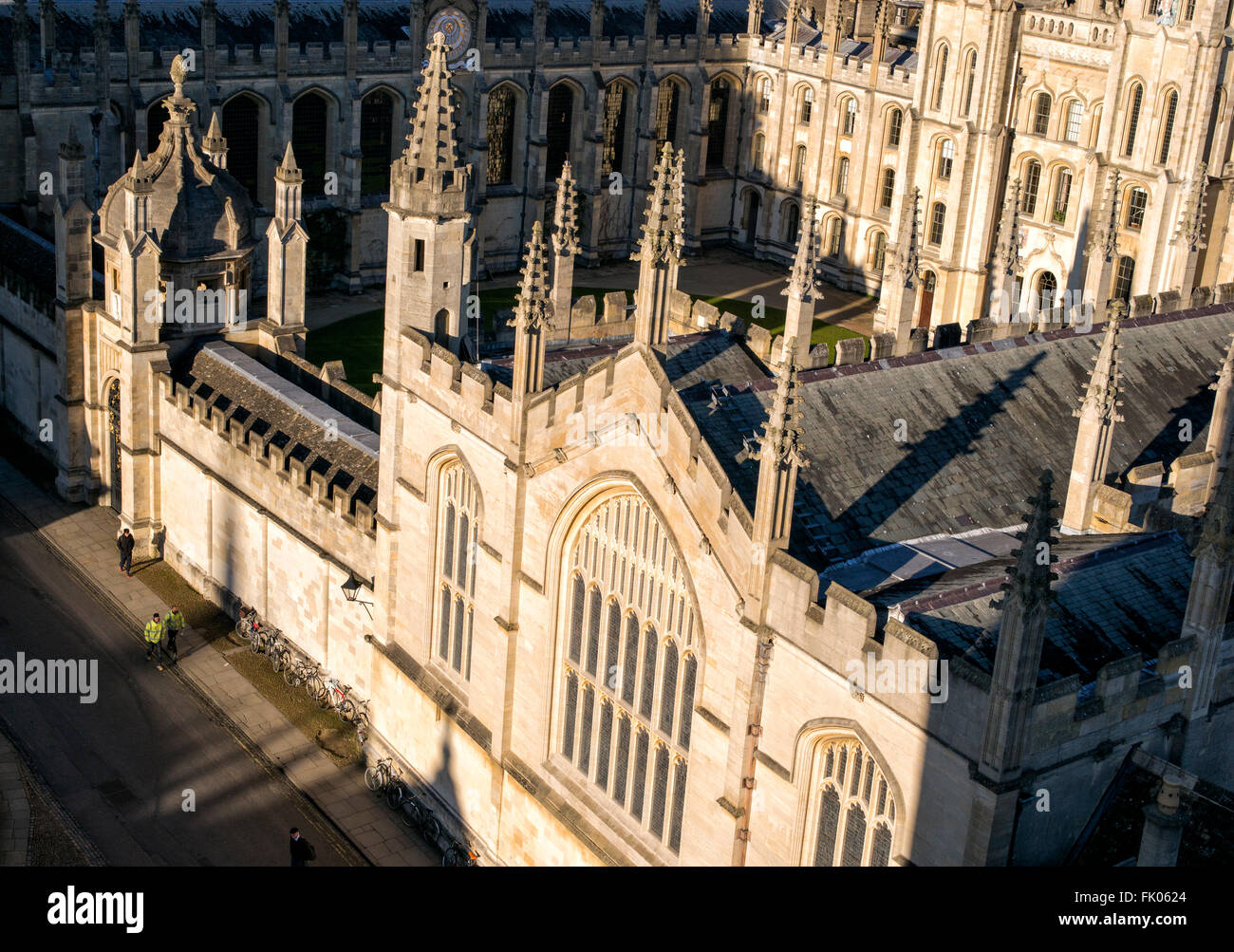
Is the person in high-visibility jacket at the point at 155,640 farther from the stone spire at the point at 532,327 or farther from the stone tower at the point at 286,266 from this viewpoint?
the stone spire at the point at 532,327

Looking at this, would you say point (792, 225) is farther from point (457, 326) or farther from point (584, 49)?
point (457, 326)

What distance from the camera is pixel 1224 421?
26.0m

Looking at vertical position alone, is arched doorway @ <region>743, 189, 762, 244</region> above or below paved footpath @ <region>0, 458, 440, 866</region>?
above

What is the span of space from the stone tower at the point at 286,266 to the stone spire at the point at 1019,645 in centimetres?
2580

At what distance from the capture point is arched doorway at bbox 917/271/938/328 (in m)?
62.2

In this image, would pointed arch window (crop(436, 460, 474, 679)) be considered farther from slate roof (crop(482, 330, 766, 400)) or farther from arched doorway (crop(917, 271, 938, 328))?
arched doorway (crop(917, 271, 938, 328))

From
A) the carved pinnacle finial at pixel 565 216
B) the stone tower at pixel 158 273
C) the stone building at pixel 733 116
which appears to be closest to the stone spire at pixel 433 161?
the carved pinnacle finial at pixel 565 216

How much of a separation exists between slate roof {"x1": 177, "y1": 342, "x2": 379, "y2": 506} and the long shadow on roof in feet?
38.8

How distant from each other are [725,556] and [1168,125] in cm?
3862

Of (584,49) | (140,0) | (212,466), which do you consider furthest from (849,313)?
(212,466)

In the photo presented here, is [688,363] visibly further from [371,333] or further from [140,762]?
[371,333]

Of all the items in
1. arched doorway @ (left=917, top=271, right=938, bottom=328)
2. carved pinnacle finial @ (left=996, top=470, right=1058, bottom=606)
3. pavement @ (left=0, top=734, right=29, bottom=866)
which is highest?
carved pinnacle finial @ (left=996, top=470, right=1058, bottom=606)

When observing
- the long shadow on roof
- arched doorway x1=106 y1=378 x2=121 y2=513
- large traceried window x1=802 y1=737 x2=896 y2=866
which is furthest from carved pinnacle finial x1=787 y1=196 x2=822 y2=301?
arched doorway x1=106 y1=378 x2=121 y2=513

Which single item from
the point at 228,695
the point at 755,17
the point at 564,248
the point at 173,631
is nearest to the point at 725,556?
the point at 564,248
